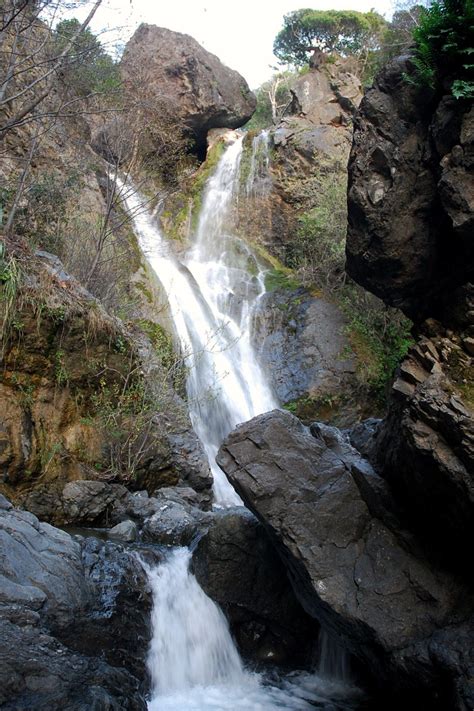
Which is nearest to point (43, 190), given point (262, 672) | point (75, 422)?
point (75, 422)

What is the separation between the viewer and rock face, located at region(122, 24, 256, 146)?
23562 mm

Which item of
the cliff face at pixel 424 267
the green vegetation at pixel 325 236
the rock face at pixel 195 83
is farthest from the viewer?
the rock face at pixel 195 83

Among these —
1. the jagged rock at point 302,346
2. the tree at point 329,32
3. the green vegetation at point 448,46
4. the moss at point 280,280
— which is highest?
the tree at point 329,32

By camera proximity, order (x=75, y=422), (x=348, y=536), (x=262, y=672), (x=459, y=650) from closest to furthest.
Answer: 1. (x=459, y=650)
2. (x=348, y=536)
3. (x=262, y=672)
4. (x=75, y=422)

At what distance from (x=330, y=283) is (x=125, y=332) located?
9.62 meters

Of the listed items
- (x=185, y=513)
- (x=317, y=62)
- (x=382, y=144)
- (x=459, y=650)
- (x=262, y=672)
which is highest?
(x=317, y=62)

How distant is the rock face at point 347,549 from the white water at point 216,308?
4282 millimetres

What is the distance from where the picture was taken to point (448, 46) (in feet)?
16.2

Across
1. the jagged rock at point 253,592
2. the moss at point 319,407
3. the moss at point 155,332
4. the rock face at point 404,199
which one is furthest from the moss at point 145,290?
the rock face at point 404,199

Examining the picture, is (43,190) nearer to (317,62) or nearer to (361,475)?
(361,475)

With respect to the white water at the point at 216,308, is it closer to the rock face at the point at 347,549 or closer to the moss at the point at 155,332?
the moss at the point at 155,332

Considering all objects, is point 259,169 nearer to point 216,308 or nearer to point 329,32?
point 216,308

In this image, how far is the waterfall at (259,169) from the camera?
21672 millimetres

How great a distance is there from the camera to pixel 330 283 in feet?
58.7
